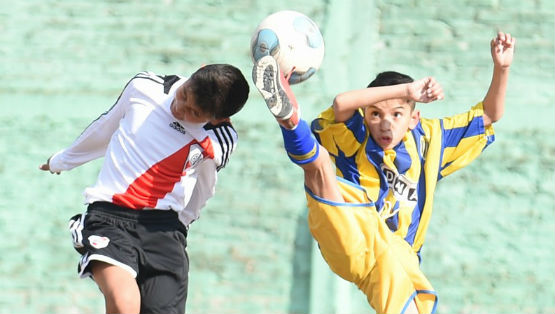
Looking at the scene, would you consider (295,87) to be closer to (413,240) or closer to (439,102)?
(439,102)

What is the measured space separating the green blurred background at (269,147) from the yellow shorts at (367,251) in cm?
A: 176

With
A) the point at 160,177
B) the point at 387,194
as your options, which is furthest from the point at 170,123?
the point at 387,194

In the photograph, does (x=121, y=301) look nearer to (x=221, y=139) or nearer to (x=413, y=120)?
(x=221, y=139)

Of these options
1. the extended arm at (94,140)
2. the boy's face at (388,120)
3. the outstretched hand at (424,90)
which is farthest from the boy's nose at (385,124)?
the extended arm at (94,140)

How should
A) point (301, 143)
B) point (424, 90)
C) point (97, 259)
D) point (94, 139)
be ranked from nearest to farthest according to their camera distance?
point (301, 143), point (97, 259), point (424, 90), point (94, 139)

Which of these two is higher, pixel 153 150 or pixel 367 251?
pixel 153 150

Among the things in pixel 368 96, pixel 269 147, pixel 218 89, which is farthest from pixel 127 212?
pixel 269 147

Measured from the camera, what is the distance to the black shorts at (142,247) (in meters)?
5.02

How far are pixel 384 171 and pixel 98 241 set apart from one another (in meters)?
1.41

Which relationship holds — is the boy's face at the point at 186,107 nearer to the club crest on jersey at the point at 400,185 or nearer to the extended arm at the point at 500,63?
the club crest on jersey at the point at 400,185

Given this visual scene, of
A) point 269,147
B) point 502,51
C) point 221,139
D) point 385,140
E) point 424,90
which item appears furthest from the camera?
point 269,147

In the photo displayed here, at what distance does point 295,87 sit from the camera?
23.5 feet

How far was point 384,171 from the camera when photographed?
215 inches

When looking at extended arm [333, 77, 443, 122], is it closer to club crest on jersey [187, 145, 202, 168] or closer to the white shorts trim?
club crest on jersey [187, 145, 202, 168]
